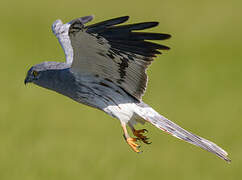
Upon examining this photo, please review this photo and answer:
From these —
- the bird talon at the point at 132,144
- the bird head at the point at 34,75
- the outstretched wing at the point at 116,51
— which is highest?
the outstretched wing at the point at 116,51

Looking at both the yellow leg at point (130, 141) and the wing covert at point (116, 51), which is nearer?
the wing covert at point (116, 51)

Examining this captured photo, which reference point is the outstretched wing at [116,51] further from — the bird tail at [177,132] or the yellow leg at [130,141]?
the yellow leg at [130,141]

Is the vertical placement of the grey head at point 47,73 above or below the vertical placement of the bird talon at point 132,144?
above

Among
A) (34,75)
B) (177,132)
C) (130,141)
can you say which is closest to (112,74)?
(130,141)

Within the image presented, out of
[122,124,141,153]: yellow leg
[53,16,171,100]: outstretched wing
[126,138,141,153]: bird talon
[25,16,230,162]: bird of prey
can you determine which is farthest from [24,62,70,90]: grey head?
[126,138,141,153]: bird talon

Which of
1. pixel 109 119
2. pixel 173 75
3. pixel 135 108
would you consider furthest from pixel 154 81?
pixel 135 108

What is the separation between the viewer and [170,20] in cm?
2566

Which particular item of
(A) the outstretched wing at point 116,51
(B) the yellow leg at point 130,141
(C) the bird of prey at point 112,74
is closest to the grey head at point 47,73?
(C) the bird of prey at point 112,74

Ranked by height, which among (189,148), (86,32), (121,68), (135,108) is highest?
(86,32)

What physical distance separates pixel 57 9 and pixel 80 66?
15.6 metres

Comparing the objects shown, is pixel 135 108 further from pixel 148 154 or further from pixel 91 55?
pixel 148 154

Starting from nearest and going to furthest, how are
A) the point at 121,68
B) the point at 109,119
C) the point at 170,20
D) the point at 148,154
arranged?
the point at 121,68
the point at 148,154
the point at 109,119
the point at 170,20

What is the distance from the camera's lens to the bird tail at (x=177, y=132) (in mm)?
11633

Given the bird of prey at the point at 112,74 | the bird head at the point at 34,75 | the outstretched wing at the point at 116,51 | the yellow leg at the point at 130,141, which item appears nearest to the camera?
the outstretched wing at the point at 116,51
